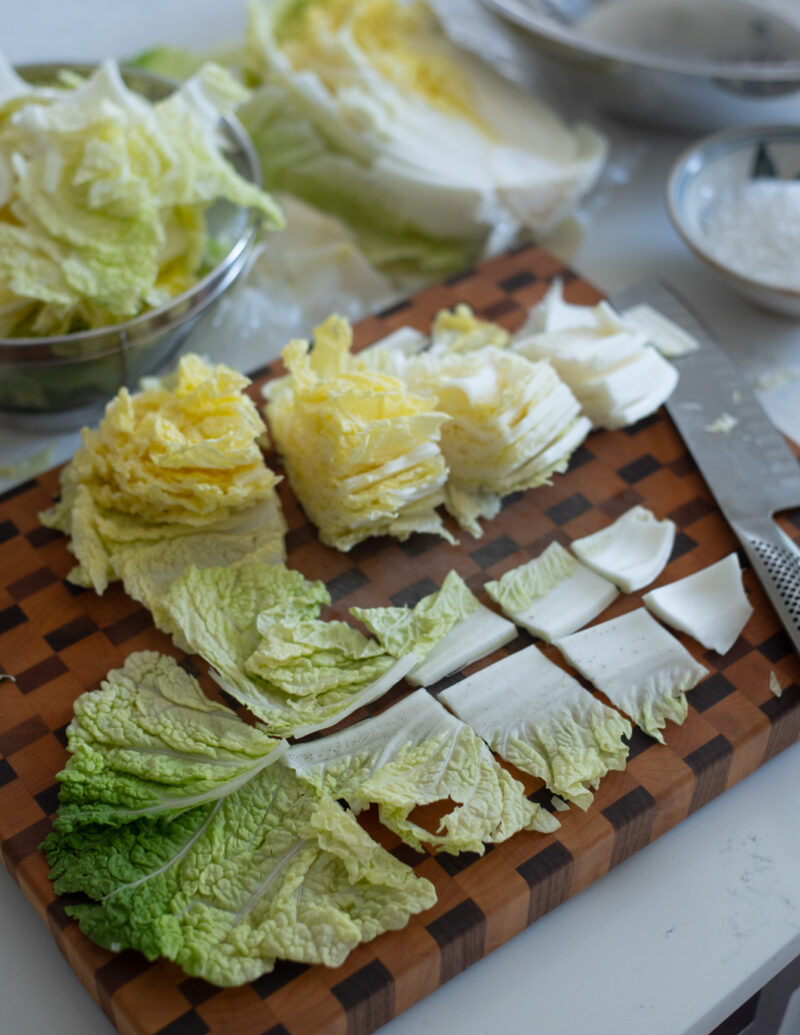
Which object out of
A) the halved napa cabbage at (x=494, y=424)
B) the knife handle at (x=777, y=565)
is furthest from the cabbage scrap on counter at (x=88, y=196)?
the knife handle at (x=777, y=565)

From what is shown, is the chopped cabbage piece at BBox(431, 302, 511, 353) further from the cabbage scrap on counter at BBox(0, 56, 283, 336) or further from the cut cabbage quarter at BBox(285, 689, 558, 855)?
the cut cabbage quarter at BBox(285, 689, 558, 855)

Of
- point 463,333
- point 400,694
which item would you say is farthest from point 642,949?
point 463,333

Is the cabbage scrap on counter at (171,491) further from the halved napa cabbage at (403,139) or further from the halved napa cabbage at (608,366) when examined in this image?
the halved napa cabbage at (403,139)

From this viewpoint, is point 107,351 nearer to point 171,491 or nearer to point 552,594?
point 171,491

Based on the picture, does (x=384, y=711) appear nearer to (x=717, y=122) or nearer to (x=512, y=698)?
(x=512, y=698)

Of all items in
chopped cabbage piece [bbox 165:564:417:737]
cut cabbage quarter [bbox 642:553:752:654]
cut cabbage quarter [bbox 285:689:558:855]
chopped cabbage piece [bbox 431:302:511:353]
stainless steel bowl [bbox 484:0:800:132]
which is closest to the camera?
cut cabbage quarter [bbox 285:689:558:855]

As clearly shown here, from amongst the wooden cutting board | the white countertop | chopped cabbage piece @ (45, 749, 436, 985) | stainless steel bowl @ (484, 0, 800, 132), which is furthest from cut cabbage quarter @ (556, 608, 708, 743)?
stainless steel bowl @ (484, 0, 800, 132)

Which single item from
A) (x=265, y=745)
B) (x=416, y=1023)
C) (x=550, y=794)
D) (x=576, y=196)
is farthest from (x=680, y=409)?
(x=416, y=1023)
